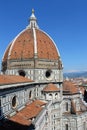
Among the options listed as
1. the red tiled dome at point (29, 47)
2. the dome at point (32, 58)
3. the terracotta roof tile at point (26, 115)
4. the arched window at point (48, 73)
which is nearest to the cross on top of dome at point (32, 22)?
the dome at point (32, 58)

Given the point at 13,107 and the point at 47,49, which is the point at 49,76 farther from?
the point at 13,107

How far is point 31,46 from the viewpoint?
125ft

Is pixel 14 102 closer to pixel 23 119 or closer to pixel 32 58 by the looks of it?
pixel 23 119

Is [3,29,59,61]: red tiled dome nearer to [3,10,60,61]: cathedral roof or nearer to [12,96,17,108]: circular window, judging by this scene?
[3,10,60,61]: cathedral roof

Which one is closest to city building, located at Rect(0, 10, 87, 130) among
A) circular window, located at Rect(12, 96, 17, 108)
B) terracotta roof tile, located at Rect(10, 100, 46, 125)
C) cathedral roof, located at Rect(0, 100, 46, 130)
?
terracotta roof tile, located at Rect(10, 100, 46, 125)

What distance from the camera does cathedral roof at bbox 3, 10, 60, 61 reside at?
124 feet

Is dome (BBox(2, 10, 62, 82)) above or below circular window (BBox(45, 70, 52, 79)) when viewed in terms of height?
above

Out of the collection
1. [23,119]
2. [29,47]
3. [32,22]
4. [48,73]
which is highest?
[32,22]

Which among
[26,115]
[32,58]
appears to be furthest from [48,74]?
[26,115]

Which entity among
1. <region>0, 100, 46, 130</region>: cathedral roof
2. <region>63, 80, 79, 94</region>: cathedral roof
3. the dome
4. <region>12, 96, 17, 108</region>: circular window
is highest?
the dome

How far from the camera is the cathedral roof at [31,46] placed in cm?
3769

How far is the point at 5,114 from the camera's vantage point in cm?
2189

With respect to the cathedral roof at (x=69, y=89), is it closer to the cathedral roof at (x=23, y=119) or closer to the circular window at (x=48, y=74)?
the circular window at (x=48, y=74)

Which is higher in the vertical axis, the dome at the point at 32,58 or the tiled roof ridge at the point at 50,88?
the dome at the point at 32,58
